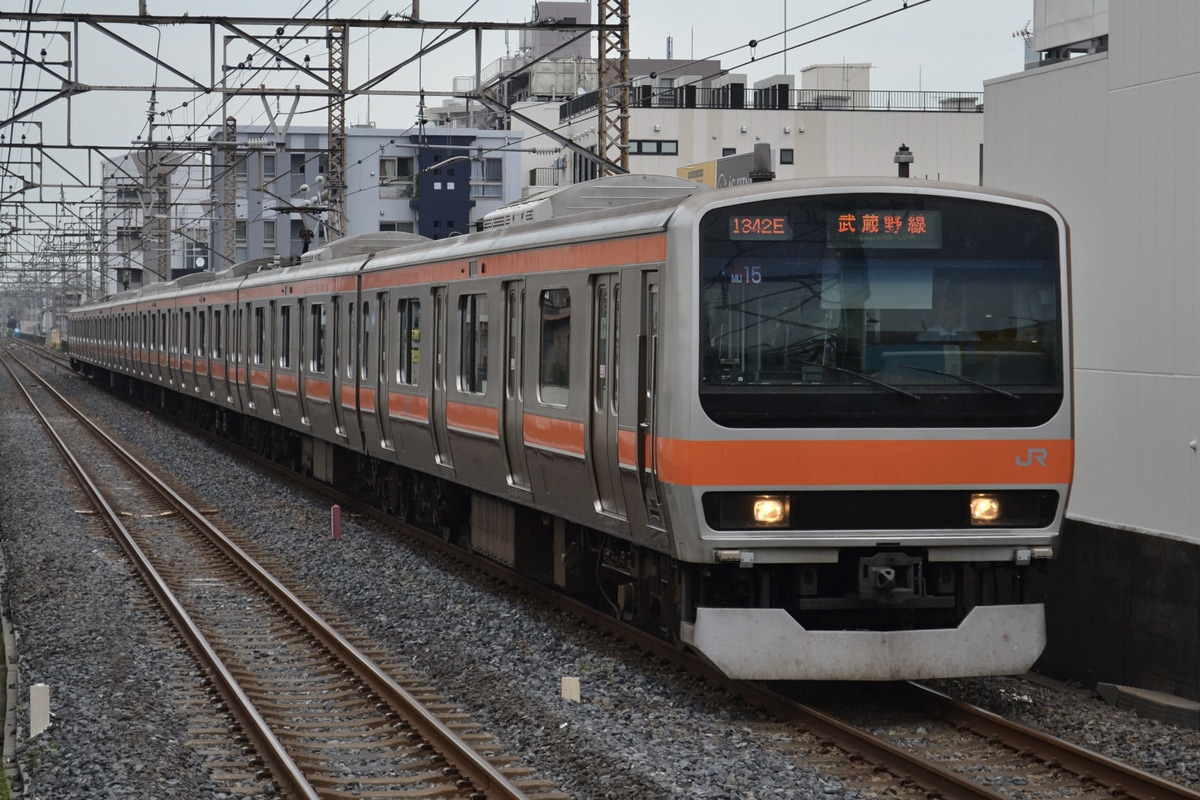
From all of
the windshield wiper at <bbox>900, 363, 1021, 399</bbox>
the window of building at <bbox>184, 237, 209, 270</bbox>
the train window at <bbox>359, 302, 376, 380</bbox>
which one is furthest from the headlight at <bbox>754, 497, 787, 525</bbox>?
the window of building at <bbox>184, 237, 209, 270</bbox>

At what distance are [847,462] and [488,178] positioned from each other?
61.5m

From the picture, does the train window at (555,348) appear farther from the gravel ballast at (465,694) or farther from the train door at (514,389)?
the gravel ballast at (465,694)

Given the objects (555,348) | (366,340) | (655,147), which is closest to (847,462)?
(555,348)

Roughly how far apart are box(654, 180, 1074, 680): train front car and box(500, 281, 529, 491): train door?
2830 mm

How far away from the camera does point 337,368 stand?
1697 centimetres

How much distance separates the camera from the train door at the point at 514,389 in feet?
35.5

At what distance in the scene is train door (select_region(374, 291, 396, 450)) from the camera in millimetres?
14759

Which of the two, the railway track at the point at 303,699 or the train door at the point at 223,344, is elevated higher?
the train door at the point at 223,344

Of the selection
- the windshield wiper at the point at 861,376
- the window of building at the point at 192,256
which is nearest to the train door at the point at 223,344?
the windshield wiper at the point at 861,376

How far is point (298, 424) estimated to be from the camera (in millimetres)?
19312

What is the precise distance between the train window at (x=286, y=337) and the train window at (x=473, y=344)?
7842 millimetres

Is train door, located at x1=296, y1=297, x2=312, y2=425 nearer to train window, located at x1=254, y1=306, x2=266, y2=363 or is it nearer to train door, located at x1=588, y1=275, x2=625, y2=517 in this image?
train window, located at x1=254, y1=306, x2=266, y2=363

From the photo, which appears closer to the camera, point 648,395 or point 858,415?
point 858,415

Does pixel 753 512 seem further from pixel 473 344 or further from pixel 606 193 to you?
pixel 473 344
